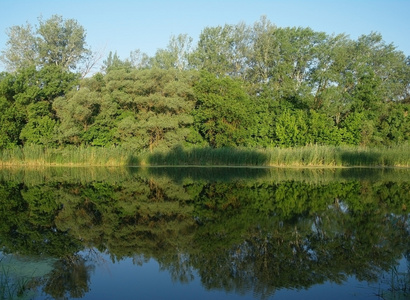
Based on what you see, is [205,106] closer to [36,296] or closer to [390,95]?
[390,95]

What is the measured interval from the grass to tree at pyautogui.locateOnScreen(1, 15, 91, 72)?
1563 cm

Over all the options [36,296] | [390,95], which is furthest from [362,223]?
[390,95]

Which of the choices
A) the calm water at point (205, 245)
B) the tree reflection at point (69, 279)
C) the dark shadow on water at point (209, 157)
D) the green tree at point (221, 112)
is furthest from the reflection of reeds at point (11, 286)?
the green tree at point (221, 112)

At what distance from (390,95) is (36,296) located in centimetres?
3533

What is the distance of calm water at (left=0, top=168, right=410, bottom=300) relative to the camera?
179 inches

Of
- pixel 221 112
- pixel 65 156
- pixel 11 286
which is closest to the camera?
pixel 11 286

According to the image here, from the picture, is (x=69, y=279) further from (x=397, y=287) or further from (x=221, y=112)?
(x=221, y=112)

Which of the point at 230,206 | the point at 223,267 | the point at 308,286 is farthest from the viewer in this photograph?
the point at 230,206

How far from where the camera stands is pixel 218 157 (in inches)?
880

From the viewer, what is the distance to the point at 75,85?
2789cm

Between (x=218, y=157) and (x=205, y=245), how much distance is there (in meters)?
16.3

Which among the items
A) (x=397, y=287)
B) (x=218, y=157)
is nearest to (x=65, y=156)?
(x=218, y=157)

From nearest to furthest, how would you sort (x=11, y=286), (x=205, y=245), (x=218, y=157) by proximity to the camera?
1. (x=11, y=286)
2. (x=205, y=245)
3. (x=218, y=157)

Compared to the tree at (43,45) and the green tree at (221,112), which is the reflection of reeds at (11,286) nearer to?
the green tree at (221,112)
